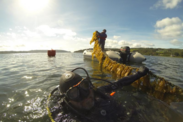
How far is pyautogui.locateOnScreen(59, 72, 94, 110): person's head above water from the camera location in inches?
98.1

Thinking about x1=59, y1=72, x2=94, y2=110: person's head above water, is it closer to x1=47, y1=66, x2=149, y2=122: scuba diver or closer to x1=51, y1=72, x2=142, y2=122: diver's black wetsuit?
x1=47, y1=66, x2=149, y2=122: scuba diver

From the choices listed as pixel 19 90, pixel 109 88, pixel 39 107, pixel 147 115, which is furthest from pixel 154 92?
pixel 19 90

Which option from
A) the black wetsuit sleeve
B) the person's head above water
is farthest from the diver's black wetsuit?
the black wetsuit sleeve

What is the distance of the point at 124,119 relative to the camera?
2.68m

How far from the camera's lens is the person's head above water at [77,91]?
2492 millimetres

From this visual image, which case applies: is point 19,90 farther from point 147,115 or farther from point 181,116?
point 181,116

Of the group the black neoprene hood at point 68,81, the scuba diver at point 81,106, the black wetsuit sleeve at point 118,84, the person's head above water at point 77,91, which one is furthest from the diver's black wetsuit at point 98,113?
the black neoprene hood at point 68,81

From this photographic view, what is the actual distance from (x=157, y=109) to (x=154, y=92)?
63.2 inches

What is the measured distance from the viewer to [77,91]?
251 centimetres

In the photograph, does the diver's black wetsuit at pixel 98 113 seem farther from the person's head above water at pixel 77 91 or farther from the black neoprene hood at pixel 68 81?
the black neoprene hood at pixel 68 81

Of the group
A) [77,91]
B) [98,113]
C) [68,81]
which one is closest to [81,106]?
[77,91]

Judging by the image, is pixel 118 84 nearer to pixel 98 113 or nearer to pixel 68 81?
pixel 98 113

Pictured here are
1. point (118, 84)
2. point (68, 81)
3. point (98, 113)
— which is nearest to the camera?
point (68, 81)

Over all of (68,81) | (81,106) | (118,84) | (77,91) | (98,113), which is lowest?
(98,113)
